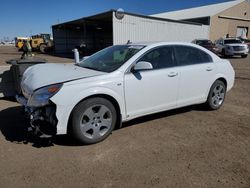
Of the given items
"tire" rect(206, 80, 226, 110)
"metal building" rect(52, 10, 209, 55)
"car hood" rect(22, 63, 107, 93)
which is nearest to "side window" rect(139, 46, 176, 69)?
"car hood" rect(22, 63, 107, 93)

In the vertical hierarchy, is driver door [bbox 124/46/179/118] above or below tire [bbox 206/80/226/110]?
above

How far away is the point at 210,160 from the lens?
3271 millimetres

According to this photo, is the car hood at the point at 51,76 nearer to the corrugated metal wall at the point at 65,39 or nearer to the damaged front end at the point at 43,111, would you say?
the damaged front end at the point at 43,111

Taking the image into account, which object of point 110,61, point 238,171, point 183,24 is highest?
point 183,24

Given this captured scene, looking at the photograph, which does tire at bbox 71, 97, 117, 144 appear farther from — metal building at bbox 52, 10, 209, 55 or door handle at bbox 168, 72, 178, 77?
metal building at bbox 52, 10, 209, 55

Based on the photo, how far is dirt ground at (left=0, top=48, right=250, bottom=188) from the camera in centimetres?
282

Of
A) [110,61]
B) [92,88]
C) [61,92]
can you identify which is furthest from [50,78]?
[110,61]

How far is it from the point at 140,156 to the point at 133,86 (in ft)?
3.88

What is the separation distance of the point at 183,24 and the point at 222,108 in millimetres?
18279

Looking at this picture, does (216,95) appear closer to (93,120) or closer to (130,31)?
(93,120)

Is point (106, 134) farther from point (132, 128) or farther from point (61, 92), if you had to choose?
point (61, 92)

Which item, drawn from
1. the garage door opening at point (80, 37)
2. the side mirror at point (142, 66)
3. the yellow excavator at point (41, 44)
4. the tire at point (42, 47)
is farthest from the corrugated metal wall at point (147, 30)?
the tire at point (42, 47)

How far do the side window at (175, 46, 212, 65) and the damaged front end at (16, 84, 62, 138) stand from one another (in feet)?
8.24

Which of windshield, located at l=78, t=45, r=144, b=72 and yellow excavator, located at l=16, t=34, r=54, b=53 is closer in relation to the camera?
windshield, located at l=78, t=45, r=144, b=72
